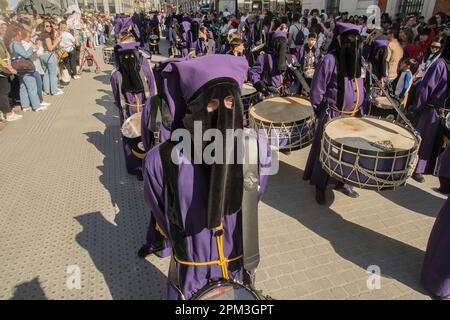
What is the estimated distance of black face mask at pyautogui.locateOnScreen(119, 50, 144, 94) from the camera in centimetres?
464

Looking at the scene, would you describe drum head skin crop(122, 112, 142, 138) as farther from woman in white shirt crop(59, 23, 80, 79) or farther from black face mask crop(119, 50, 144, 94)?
woman in white shirt crop(59, 23, 80, 79)

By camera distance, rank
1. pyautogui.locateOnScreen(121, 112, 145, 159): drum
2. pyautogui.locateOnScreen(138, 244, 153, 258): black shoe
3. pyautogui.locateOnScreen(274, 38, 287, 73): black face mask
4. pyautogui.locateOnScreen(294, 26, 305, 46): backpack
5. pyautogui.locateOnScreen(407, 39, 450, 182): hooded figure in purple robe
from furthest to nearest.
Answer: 1. pyautogui.locateOnScreen(294, 26, 305, 46): backpack
2. pyautogui.locateOnScreen(274, 38, 287, 73): black face mask
3. pyautogui.locateOnScreen(407, 39, 450, 182): hooded figure in purple robe
4. pyautogui.locateOnScreen(121, 112, 145, 159): drum
5. pyautogui.locateOnScreen(138, 244, 153, 258): black shoe

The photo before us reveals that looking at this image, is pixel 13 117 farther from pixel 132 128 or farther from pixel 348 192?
pixel 348 192

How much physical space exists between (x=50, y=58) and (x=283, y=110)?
28.1 feet

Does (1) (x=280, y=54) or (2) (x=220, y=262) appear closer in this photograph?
(2) (x=220, y=262)

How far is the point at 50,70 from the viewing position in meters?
10.1

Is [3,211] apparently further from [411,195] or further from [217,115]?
[411,195]

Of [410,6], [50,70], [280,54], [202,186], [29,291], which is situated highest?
[410,6]

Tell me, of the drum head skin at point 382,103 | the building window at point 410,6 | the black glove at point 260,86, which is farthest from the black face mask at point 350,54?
the building window at point 410,6

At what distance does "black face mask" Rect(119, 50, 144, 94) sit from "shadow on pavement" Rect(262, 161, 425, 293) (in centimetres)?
253

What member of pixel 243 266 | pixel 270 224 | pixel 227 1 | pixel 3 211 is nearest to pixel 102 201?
pixel 3 211

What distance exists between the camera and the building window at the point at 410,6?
15.0 m

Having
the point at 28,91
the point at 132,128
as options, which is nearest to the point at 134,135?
the point at 132,128

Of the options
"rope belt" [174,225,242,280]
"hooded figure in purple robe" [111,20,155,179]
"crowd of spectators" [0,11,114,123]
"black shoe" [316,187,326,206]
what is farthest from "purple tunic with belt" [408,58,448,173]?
"crowd of spectators" [0,11,114,123]
